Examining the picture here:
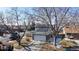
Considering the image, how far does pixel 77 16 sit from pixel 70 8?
104 millimetres

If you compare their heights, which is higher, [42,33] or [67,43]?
[42,33]


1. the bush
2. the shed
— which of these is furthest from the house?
the bush

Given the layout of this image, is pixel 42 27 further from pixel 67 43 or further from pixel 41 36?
pixel 67 43

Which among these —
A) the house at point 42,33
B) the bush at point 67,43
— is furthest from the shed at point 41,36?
the bush at point 67,43

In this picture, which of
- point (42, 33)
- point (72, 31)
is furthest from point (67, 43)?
point (42, 33)

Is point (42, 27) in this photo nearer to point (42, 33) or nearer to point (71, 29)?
point (42, 33)

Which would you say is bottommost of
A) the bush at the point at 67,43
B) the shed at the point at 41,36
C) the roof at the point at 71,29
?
the bush at the point at 67,43

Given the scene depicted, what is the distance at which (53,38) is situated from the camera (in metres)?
1.60

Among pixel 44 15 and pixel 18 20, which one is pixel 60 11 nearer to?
pixel 44 15

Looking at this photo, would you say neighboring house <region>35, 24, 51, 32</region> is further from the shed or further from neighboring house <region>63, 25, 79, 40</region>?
neighboring house <region>63, 25, 79, 40</region>

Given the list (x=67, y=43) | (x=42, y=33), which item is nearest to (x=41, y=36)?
(x=42, y=33)

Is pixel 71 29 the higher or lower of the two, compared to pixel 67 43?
higher

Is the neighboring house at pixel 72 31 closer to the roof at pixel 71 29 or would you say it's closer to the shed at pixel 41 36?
the roof at pixel 71 29
